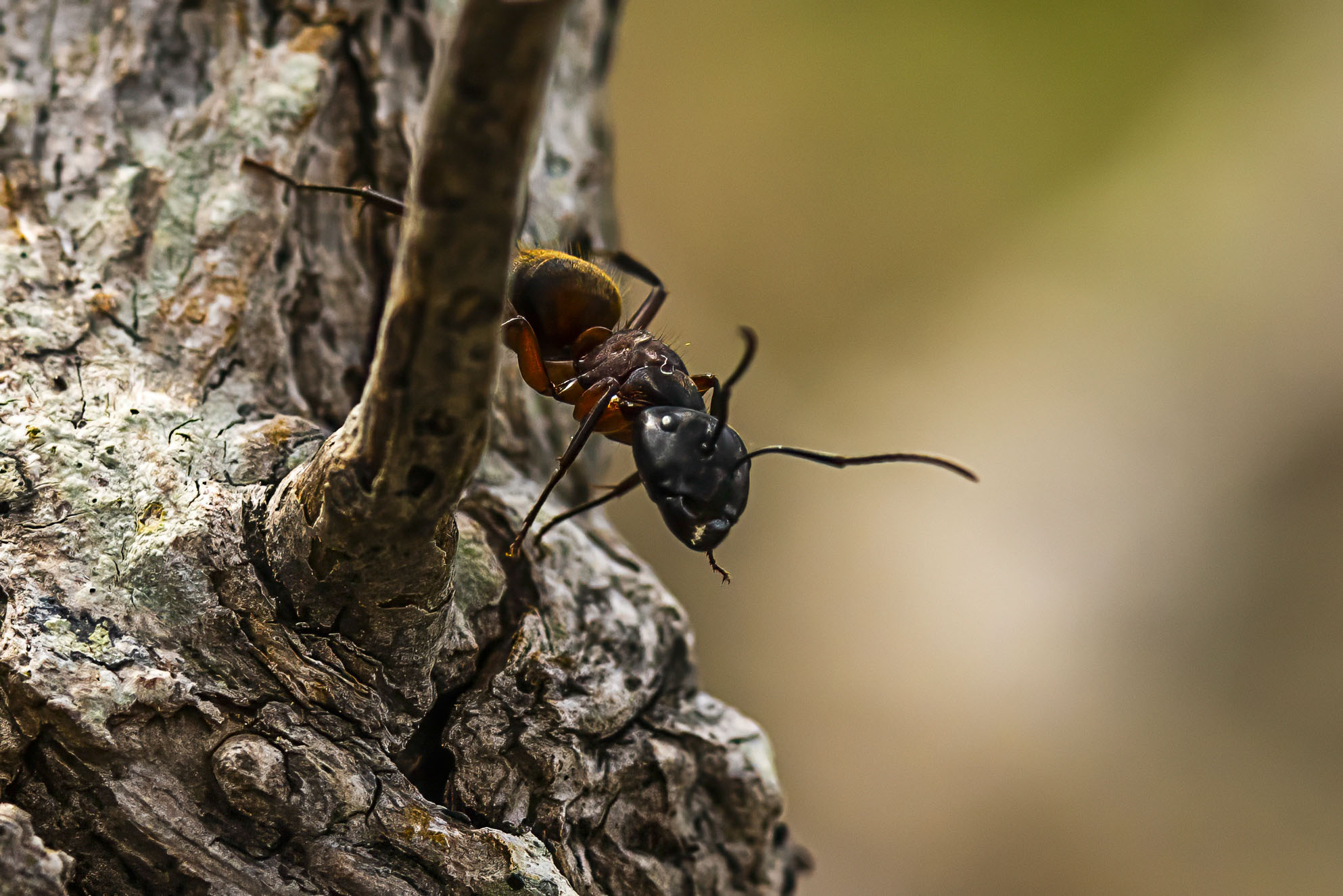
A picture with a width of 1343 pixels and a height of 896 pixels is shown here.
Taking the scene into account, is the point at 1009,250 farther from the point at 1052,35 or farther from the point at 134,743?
the point at 134,743

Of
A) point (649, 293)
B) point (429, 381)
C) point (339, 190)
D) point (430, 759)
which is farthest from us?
point (649, 293)

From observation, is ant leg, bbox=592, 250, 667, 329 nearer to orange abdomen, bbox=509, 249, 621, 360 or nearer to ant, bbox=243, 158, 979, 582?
ant, bbox=243, 158, 979, 582

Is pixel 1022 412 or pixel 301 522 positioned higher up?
pixel 1022 412

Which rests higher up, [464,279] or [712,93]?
[712,93]

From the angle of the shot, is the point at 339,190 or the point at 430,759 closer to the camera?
the point at 430,759

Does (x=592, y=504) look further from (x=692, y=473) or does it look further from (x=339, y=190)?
(x=339, y=190)

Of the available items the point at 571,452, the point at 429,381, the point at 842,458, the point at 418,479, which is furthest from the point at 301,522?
the point at 842,458

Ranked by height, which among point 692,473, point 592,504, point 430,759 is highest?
point 692,473

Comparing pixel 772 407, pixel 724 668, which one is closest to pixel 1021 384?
pixel 772 407
